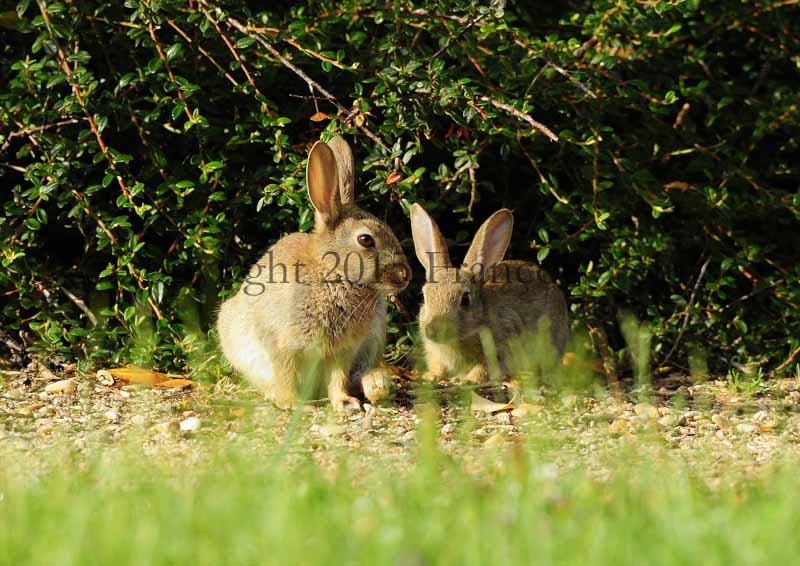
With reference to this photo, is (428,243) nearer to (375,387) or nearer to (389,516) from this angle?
(375,387)

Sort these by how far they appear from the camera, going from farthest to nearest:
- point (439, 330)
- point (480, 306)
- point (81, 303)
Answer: point (480, 306), point (81, 303), point (439, 330)

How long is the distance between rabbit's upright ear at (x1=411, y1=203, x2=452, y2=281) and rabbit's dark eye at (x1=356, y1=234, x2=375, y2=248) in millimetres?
650

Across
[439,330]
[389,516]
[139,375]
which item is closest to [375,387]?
[439,330]

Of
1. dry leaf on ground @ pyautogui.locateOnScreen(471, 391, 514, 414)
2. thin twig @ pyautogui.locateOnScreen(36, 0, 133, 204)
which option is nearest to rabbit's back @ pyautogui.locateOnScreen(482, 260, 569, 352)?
dry leaf on ground @ pyautogui.locateOnScreen(471, 391, 514, 414)

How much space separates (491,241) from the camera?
20.1 ft

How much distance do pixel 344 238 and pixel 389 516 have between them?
2.52 meters

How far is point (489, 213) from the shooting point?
265 inches

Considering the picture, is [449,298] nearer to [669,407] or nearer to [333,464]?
[669,407]

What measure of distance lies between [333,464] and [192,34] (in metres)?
2.83

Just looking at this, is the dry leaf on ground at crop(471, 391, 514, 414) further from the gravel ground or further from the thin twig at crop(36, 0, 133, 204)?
the thin twig at crop(36, 0, 133, 204)

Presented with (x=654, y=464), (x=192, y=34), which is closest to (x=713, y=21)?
(x=192, y=34)

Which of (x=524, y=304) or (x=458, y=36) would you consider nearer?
(x=458, y=36)

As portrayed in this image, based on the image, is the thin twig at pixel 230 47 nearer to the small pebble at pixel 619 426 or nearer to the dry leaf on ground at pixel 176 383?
the dry leaf on ground at pixel 176 383

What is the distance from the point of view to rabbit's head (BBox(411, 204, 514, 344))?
19.4 feet
